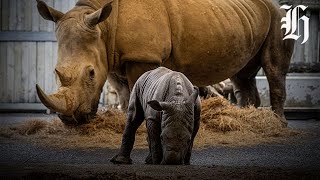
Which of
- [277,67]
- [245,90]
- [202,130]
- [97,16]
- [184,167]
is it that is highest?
[97,16]

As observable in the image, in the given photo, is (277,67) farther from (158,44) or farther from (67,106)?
(67,106)

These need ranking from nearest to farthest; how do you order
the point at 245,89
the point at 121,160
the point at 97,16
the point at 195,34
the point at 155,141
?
the point at 155,141 < the point at 121,160 < the point at 97,16 < the point at 195,34 < the point at 245,89

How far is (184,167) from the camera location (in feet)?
10.3

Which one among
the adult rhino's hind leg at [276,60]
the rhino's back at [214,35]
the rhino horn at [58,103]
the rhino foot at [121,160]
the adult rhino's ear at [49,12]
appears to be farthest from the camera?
the adult rhino's hind leg at [276,60]

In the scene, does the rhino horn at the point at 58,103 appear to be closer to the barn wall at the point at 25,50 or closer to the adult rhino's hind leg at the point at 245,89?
the adult rhino's hind leg at the point at 245,89

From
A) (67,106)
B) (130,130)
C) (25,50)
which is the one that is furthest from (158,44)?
(25,50)

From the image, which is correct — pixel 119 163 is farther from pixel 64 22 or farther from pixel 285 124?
pixel 285 124

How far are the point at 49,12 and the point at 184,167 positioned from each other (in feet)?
7.80

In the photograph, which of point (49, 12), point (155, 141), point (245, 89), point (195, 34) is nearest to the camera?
point (155, 141)

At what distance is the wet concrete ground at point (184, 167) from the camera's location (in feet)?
9.61

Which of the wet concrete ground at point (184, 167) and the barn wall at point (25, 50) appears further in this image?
the barn wall at point (25, 50)

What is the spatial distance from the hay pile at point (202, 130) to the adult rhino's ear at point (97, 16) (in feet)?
2.67

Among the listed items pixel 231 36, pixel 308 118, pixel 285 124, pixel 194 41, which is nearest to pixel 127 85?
pixel 194 41

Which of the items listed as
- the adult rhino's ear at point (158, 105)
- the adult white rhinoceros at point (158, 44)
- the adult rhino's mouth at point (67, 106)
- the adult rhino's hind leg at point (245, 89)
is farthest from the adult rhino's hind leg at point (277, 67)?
the adult rhino's ear at point (158, 105)
